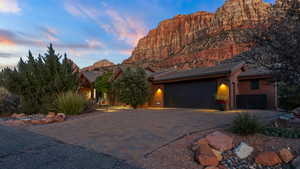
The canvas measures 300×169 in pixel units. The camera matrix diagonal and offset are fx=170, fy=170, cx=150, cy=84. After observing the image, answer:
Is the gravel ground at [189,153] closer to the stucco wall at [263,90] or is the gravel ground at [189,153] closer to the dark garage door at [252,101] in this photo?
the dark garage door at [252,101]

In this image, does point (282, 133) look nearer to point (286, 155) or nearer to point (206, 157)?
point (286, 155)

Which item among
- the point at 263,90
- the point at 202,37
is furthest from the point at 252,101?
the point at 202,37

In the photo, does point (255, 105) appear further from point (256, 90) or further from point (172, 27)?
point (172, 27)

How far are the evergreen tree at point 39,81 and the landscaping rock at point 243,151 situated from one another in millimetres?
10061

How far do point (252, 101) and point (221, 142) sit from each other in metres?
9.51

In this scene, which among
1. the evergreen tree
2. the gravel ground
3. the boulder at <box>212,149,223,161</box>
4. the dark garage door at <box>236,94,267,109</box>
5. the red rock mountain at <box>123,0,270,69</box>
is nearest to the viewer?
the gravel ground

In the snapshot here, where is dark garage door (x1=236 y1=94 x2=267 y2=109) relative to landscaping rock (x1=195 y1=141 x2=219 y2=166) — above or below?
above

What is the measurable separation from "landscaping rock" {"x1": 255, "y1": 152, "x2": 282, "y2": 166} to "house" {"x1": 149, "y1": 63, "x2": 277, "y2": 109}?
298 inches

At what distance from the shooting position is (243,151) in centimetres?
359

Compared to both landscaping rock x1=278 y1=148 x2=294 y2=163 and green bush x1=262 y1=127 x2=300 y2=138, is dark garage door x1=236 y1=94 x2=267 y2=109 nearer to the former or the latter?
green bush x1=262 y1=127 x2=300 y2=138

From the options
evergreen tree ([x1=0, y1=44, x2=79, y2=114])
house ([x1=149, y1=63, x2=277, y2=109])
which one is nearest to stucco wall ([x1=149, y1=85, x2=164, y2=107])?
house ([x1=149, y1=63, x2=277, y2=109])

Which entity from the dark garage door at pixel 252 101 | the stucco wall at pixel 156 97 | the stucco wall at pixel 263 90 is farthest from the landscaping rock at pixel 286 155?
the stucco wall at pixel 156 97

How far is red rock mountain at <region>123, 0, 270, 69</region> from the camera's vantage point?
36.2m

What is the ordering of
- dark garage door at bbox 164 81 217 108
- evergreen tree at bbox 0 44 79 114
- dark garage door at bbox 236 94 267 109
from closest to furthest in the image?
evergreen tree at bbox 0 44 79 114 → dark garage door at bbox 236 94 267 109 → dark garage door at bbox 164 81 217 108
